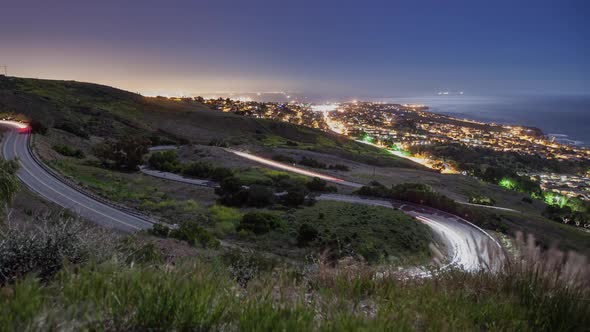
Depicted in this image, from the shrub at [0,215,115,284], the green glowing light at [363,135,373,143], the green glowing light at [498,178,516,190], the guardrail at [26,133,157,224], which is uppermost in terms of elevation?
the shrub at [0,215,115,284]

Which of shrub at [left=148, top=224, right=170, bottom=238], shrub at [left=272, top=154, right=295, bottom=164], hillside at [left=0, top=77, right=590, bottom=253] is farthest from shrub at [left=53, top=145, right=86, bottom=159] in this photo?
shrub at [left=148, top=224, right=170, bottom=238]

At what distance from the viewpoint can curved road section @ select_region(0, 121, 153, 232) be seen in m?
19.2

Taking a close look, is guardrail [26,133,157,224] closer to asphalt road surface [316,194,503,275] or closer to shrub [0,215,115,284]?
asphalt road surface [316,194,503,275]

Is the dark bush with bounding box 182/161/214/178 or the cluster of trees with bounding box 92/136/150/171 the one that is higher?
the cluster of trees with bounding box 92/136/150/171

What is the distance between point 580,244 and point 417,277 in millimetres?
32642

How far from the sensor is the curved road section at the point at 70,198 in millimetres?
19234

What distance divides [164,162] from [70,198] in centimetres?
1597

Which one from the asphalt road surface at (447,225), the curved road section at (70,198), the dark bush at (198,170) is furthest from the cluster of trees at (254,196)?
the curved road section at (70,198)

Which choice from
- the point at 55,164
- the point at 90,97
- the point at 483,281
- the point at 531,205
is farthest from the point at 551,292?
the point at 90,97

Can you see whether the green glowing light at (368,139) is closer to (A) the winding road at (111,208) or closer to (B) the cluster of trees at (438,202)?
(B) the cluster of trees at (438,202)

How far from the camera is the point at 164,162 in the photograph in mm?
38375

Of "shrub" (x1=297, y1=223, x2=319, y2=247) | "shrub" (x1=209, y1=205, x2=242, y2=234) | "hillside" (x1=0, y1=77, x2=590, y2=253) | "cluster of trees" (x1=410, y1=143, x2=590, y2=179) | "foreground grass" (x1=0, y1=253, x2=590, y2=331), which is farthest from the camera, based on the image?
"cluster of trees" (x1=410, y1=143, x2=590, y2=179)

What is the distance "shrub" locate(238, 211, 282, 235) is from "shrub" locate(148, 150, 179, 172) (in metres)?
18.5

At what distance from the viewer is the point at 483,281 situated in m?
4.20
